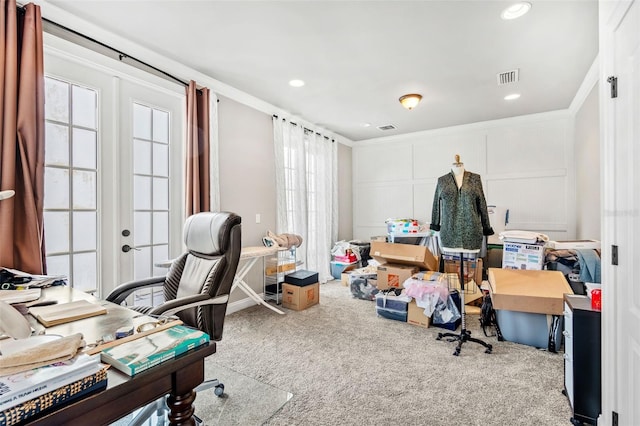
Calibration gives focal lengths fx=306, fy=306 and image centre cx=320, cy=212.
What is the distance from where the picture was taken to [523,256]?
313 cm

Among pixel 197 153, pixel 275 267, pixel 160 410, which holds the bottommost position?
pixel 160 410

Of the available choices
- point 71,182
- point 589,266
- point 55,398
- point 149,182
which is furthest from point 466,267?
point 71,182

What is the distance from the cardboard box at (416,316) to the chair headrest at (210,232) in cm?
209

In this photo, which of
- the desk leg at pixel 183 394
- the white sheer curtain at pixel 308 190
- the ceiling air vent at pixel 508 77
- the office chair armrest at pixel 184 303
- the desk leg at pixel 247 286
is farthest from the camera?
the white sheer curtain at pixel 308 190

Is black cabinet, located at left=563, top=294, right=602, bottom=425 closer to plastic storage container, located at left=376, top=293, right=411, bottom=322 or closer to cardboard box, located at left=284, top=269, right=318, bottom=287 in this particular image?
plastic storage container, located at left=376, top=293, right=411, bottom=322

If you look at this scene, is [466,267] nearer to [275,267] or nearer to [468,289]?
[468,289]

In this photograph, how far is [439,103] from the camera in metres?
3.98

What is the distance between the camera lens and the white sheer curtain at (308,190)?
4203mm

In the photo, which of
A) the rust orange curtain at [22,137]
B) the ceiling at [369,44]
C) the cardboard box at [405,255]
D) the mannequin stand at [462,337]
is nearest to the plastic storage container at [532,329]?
the mannequin stand at [462,337]

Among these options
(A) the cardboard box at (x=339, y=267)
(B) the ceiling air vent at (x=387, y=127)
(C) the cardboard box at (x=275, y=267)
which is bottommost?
(A) the cardboard box at (x=339, y=267)

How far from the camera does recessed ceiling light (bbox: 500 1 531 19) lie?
2.09 metres

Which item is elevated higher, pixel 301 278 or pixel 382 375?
pixel 301 278

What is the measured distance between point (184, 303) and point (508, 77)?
364 centimetres

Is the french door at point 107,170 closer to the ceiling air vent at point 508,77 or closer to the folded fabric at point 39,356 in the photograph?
the folded fabric at point 39,356
